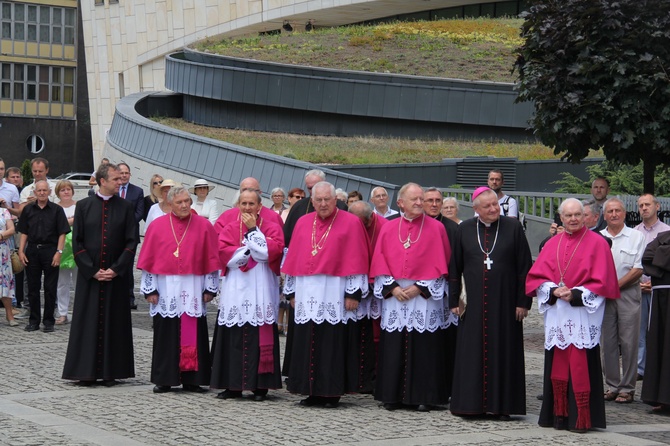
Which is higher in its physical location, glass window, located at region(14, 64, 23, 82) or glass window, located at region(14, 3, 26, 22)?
glass window, located at region(14, 3, 26, 22)

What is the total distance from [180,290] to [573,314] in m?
3.64

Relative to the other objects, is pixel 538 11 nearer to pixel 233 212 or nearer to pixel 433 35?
pixel 233 212

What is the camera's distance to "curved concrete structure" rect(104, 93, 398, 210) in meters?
26.8

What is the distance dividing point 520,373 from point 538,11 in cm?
704

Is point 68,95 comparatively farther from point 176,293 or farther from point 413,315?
point 413,315

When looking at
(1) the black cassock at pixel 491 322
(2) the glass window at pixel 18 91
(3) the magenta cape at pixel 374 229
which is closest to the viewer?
(1) the black cassock at pixel 491 322

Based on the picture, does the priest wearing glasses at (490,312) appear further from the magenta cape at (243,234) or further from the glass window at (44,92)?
the glass window at (44,92)

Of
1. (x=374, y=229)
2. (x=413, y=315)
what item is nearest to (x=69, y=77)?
(x=374, y=229)

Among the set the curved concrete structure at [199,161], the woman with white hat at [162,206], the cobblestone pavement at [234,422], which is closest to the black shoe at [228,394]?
the cobblestone pavement at [234,422]

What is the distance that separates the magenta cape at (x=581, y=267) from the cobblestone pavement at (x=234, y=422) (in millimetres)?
1147

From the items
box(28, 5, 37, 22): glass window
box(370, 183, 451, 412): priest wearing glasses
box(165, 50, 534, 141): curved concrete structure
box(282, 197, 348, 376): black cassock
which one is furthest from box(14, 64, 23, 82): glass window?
box(370, 183, 451, 412): priest wearing glasses

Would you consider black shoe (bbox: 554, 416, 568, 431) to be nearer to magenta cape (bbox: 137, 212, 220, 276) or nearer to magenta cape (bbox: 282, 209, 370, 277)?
magenta cape (bbox: 282, 209, 370, 277)

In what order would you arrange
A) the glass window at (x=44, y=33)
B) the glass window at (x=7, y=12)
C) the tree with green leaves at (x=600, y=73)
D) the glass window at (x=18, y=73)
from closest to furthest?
the tree with green leaves at (x=600, y=73), the glass window at (x=7, y=12), the glass window at (x=18, y=73), the glass window at (x=44, y=33)

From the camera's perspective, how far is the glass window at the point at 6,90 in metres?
66.0
